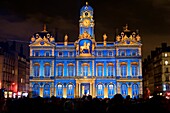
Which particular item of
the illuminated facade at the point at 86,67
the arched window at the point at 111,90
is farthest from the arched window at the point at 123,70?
the arched window at the point at 111,90

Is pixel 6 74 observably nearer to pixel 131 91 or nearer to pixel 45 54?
pixel 45 54

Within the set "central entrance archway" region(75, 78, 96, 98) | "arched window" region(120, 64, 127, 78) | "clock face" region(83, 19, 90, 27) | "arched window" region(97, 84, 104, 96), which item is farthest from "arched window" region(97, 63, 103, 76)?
"clock face" region(83, 19, 90, 27)

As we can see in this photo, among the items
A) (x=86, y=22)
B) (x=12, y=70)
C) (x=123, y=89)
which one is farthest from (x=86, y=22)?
(x=12, y=70)

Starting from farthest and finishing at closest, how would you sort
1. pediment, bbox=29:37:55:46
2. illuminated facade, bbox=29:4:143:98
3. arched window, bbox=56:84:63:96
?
pediment, bbox=29:37:55:46 → arched window, bbox=56:84:63:96 → illuminated facade, bbox=29:4:143:98

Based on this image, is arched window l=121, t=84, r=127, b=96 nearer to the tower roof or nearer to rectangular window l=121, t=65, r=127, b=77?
rectangular window l=121, t=65, r=127, b=77

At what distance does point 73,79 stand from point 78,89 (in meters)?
2.83

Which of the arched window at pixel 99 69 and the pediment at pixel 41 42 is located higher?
the pediment at pixel 41 42

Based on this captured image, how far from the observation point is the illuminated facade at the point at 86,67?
251 feet

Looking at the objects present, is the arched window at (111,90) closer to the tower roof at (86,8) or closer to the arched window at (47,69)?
the arched window at (47,69)

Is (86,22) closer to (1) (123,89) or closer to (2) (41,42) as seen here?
(2) (41,42)

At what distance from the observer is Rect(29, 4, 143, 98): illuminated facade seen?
76.4 meters

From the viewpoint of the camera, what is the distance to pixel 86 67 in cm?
7744

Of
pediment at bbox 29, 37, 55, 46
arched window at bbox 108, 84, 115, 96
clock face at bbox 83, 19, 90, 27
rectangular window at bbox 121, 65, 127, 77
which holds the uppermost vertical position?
clock face at bbox 83, 19, 90, 27

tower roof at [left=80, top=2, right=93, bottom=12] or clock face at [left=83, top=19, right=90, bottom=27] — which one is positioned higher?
tower roof at [left=80, top=2, right=93, bottom=12]
